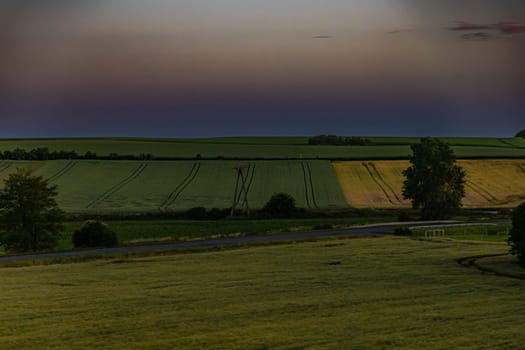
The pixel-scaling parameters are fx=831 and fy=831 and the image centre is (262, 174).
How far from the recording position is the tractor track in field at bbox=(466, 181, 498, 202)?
101000 millimetres

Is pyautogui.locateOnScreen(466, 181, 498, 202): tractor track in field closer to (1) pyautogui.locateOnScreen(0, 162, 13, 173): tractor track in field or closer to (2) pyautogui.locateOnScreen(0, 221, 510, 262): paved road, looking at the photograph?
(2) pyautogui.locateOnScreen(0, 221, 510, 262): paved road

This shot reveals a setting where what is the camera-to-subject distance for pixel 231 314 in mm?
26078

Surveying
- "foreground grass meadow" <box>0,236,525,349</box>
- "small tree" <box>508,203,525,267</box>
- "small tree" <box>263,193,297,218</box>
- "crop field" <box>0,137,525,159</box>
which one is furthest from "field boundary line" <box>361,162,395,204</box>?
"small tree" <box>508,203,525,267</box>

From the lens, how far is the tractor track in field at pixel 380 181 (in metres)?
100

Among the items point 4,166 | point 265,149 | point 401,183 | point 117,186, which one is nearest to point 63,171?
point 4,166

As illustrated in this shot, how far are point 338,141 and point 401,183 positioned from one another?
61.6 m

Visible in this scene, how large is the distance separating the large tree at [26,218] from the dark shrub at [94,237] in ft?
24.0

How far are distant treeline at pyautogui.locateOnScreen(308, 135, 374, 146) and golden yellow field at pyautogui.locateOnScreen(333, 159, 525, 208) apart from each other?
4191 centimetres

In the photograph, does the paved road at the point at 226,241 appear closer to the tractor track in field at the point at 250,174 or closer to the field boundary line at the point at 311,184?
the field boundary line at the point at 311,184

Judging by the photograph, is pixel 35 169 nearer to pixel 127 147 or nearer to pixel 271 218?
pixel 127 147

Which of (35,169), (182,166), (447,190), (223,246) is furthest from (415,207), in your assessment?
(35,169)

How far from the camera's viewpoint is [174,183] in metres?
111

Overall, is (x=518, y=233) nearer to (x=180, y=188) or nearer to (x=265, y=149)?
(x=180, y=188)

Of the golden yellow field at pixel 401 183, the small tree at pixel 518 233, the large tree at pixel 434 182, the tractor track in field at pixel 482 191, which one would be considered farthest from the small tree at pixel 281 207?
the small tree at pixel 518 233
